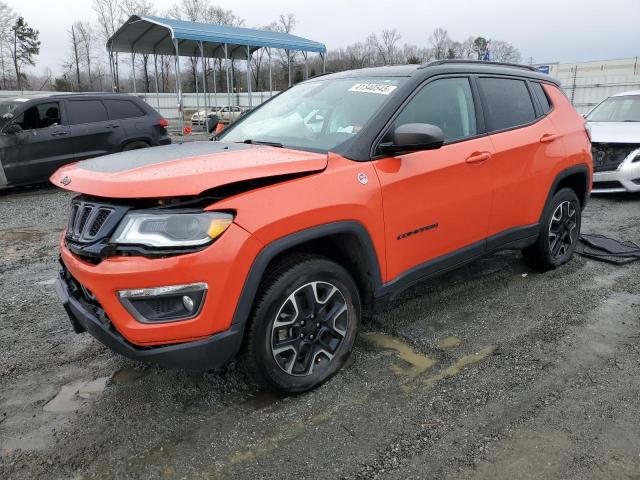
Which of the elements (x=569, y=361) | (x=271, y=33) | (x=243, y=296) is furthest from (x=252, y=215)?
(x=271, y=33)

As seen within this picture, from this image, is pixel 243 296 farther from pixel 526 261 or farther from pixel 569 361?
pixel 526 261

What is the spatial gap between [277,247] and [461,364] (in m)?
1.46

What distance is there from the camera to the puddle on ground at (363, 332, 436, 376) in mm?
3066

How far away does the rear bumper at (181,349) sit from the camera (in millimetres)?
2348

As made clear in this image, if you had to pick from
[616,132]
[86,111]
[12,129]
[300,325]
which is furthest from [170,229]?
[86,111]

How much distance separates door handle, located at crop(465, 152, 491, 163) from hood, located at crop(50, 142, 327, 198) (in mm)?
1180

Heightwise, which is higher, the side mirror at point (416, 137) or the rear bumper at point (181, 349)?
the side mirror at point (416, 137)

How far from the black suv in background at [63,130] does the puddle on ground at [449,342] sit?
809cm

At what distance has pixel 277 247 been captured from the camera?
8.13ft

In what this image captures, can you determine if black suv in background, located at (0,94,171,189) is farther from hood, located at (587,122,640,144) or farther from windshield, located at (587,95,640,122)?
windshield, located at (587,95,640,122)

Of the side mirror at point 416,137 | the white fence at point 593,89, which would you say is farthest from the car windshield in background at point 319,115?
the white fence at point 593,89

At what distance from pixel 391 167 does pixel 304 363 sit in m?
1.24

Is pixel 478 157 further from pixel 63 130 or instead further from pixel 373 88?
pixel 63 130

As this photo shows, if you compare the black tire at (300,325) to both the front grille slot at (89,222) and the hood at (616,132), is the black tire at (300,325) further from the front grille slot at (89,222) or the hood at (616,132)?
the hood at (616,132)
